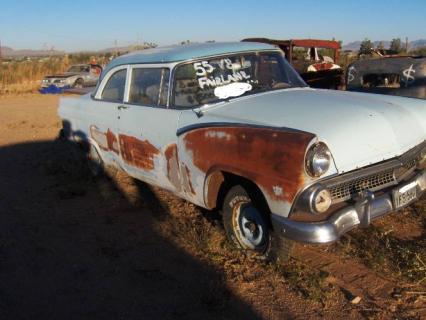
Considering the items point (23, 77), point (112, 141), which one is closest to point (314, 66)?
point (112, 141)

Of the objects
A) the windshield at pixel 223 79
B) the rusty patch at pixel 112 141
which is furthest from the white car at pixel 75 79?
the windshield at pixel 223 79

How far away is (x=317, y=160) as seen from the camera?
341cm

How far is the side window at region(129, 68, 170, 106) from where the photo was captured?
16.0ft

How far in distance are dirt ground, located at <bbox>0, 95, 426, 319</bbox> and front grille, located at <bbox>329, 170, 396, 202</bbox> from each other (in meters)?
0.61

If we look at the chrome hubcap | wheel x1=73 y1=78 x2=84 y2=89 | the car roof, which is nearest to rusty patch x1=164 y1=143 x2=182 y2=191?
the chrome hubcap

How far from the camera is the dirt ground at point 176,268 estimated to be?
11.5ft

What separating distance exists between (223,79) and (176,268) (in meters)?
1.84

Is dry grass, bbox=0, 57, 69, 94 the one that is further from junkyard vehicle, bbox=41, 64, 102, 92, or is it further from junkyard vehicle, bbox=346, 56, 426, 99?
junkyard vehicle, bbox=346, 56, 426, 99

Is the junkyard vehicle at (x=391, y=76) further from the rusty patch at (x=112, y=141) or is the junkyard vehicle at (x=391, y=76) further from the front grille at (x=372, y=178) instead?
the rusty patch at (x=112, y=141)

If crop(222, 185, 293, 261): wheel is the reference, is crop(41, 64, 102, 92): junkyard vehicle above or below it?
below

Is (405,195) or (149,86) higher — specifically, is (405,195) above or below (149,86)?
below

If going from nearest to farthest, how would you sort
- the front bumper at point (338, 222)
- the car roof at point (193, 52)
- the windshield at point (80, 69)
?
the front bumper at point (338, 222) < the car roof at point (193, 52) < the windshield at point (80, 69)

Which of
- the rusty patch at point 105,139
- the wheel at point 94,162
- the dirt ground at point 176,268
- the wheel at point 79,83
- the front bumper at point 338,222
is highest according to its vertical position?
the rusty patch at point 105,139

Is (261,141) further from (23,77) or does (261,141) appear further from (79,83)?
(23,77)
